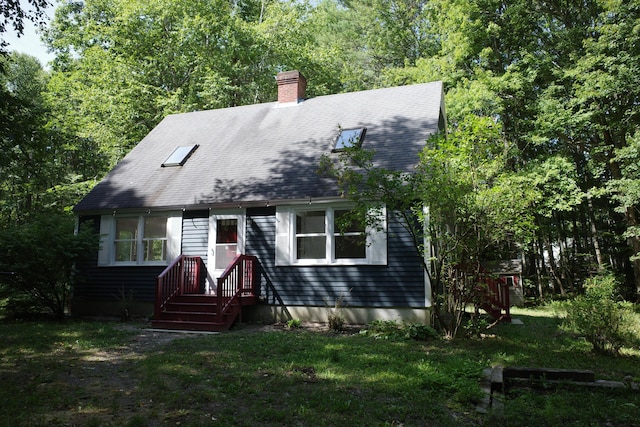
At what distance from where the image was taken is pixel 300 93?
1528 cm

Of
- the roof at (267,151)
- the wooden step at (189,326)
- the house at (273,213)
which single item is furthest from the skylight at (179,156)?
the wooden step at (189,326)

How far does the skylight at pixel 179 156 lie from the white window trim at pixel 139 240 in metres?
1.92

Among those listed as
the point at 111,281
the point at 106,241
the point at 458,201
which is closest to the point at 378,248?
the point at 458,201

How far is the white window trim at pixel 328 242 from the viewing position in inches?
393

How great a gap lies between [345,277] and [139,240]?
228 inches

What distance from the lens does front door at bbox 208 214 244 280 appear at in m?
11.3

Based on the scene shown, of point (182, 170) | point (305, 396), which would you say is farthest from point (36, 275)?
point (305, 396)

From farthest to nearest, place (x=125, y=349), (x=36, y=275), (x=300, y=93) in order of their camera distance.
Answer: (x=300, y=93), (x=36, y=275), (x=125, y=349)

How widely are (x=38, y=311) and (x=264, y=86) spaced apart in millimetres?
15110

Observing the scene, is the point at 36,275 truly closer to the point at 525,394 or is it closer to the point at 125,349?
the point at 125,349

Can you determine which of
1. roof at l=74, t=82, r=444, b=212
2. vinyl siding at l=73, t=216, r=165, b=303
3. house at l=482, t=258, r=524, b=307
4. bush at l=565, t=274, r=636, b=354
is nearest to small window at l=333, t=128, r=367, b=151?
roof at l=74, t=82, r=444, b=212

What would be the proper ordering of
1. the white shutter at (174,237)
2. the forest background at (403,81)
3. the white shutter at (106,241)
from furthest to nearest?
the forest background at (403,81)
the white shutter at (106,241)
the white shutter at (174,237)

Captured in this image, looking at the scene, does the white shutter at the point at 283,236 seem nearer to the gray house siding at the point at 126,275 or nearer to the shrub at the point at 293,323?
the shrub at the point at 293,323

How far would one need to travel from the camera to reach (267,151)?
12695 mm
